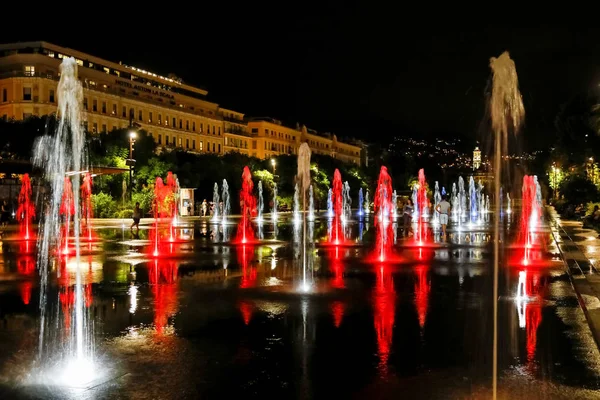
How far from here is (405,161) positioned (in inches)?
6171

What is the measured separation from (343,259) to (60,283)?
766 centimetres

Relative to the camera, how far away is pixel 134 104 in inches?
3494

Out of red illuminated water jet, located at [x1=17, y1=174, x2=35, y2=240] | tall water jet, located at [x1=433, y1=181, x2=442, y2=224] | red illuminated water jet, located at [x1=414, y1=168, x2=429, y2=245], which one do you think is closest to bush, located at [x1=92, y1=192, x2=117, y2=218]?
red illuminated water jet, located at [x1=17, y1=174, x2=35, y2=240]

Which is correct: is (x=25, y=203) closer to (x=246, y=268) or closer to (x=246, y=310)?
(x=246, y=268)

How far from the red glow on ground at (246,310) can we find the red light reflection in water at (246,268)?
1756 millimetres

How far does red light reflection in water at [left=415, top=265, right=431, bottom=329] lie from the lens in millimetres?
10070

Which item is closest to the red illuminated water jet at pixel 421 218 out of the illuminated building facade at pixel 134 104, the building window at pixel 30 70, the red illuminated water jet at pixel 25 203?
the red illuminated water jet at pixel 25 203

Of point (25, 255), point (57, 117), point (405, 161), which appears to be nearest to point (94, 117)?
point (57, 117)

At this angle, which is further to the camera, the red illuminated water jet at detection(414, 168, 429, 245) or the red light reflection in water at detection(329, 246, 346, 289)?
the red illuminated water jet at detection(414, 168, 429, 245)

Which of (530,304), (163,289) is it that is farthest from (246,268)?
(530,304)

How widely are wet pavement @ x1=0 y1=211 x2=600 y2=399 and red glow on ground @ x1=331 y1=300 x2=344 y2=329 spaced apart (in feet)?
0.15

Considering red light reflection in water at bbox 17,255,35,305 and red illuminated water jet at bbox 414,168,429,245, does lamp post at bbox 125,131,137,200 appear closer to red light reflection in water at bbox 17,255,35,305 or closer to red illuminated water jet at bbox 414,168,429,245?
red illuminated water jet at bbox 414,168,429,245

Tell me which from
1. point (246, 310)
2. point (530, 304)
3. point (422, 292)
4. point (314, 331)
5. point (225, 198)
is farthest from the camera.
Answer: point (225, 198)

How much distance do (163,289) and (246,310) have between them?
2790 mm
